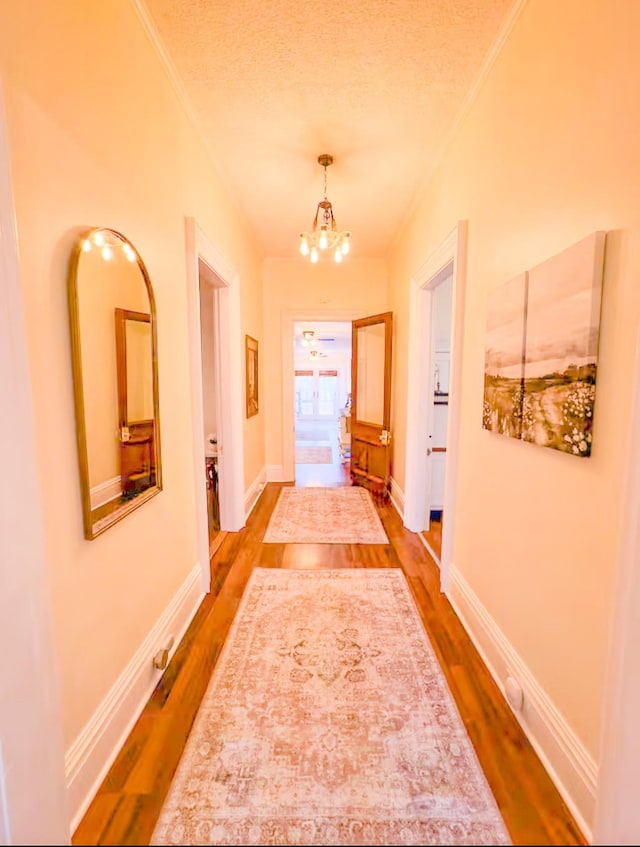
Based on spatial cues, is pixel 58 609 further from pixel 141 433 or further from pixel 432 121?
pixel 432 121

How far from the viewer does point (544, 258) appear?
1.34 metres

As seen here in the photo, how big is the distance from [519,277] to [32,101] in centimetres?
162

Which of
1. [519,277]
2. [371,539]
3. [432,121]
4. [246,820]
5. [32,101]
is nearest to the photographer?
[246,820]

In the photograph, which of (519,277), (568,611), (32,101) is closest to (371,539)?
(568,611)

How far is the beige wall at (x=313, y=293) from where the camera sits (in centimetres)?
469

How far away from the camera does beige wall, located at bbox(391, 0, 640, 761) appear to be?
1.00m

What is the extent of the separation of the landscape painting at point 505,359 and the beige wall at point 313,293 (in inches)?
125

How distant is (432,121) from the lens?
2182mm

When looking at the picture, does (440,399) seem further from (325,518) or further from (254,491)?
(254,491)

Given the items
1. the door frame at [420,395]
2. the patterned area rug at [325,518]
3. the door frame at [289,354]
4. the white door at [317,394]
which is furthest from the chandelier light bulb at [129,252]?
the white door at [317,394]

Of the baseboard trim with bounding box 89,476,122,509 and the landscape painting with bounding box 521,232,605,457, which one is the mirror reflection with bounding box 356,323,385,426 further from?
the baseboard trim with bounding box 89,476,122,509

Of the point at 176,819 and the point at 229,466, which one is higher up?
the point at 176,819

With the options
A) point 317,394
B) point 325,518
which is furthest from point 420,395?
point 317,394

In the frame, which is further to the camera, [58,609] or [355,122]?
[355,122]
